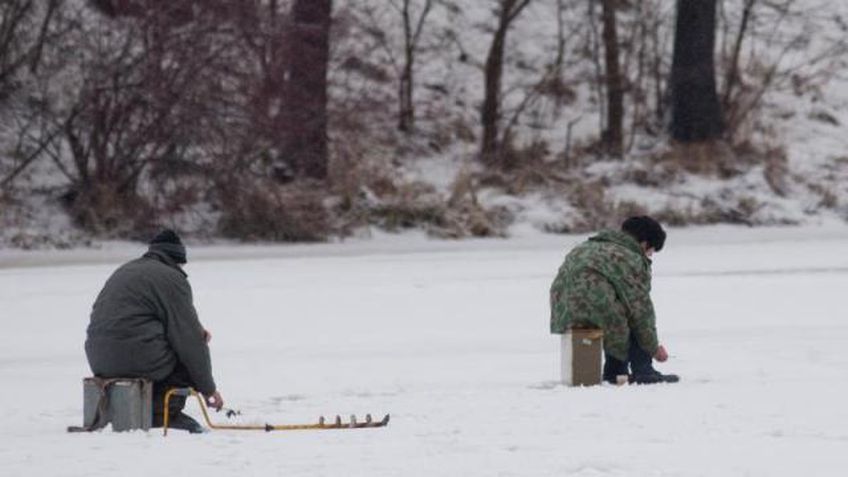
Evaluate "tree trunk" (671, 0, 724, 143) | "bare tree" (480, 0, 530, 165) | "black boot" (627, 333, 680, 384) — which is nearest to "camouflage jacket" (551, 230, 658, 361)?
"black boot" (627, 333, 680, 384)

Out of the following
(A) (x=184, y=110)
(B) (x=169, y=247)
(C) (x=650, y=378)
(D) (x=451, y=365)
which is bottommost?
(D) (x=451, y=365)

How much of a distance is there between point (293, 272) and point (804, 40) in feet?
49.5

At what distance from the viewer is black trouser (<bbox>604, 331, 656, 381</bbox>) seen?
1142 cm

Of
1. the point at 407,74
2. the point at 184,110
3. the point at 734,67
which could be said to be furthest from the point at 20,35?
the point at 734,67

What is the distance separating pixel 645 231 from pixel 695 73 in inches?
686

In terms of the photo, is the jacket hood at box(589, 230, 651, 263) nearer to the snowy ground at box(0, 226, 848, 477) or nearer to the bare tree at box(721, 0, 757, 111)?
the snowy ground at box(0, 226, 848, 477)

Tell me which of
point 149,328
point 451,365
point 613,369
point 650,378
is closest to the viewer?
point 149,328

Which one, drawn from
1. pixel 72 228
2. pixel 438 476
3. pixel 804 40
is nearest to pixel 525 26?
pixel 804 40

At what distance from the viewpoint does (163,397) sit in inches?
380

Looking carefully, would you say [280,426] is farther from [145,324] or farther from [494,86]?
[494,86]

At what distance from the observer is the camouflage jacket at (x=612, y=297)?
1127cm

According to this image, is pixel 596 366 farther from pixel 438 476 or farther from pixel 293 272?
pixel 293 272

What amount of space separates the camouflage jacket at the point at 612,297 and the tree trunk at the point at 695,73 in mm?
17549

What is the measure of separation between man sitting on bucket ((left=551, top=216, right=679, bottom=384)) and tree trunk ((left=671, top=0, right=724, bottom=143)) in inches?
686
